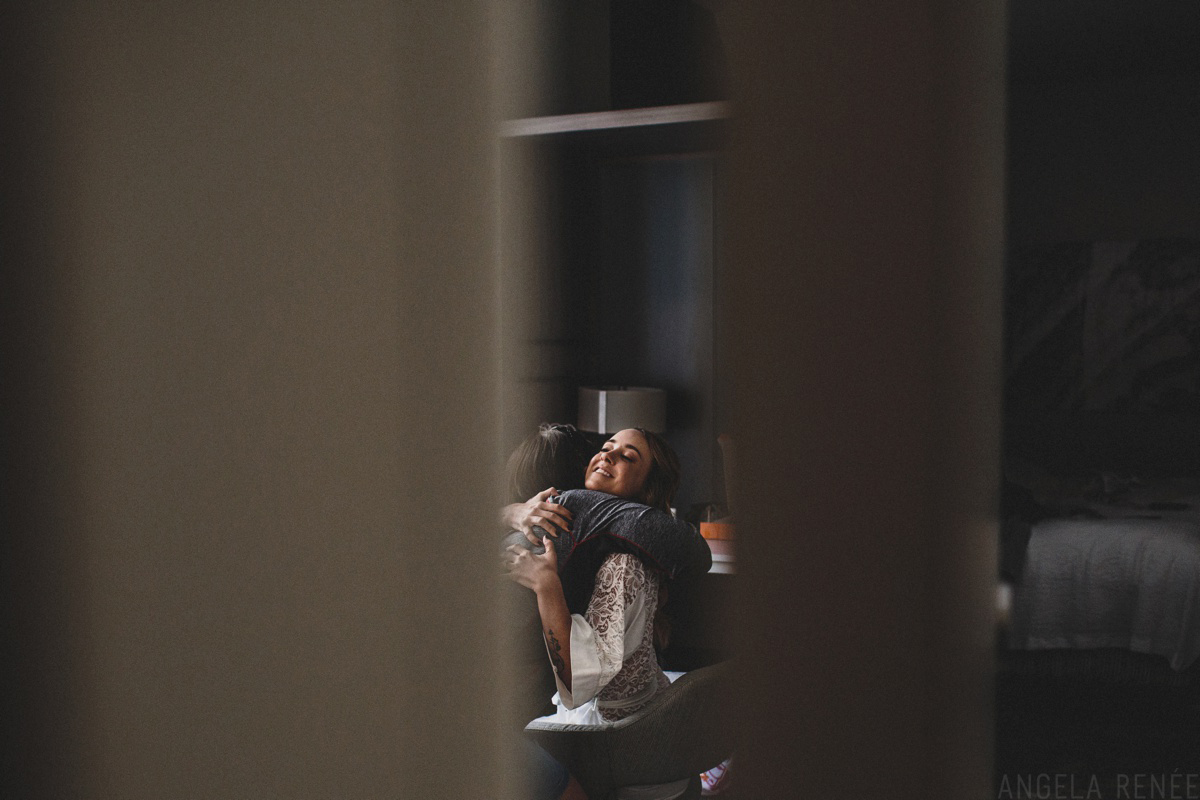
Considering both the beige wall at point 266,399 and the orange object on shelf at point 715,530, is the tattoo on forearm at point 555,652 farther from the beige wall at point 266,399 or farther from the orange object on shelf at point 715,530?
the beige wall at point 266,399

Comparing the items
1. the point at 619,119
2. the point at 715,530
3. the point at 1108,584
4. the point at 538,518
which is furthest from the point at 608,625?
the point at 1108,584

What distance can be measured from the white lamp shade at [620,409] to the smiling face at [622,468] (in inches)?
33.4

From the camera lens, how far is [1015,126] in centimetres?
314

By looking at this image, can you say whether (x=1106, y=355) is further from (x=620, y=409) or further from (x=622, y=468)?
(x=622, y=468)

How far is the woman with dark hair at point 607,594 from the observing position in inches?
53.7

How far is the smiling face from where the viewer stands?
5.16ft

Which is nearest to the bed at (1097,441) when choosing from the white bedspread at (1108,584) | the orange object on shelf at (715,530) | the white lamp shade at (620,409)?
the white bedspread at (1108,584)

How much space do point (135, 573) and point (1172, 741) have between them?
2.59 m

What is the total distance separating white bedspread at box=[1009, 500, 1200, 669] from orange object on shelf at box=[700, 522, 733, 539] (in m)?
0.87

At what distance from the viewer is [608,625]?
137 centimetres

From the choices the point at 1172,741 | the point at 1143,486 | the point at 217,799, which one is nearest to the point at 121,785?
the point at 217,799

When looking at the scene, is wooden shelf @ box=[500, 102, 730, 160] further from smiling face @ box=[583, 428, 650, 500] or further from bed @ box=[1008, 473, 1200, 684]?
bed @ box=[1008, 473, 1200, 684]

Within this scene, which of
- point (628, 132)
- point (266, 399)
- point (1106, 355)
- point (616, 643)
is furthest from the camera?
point (1106, 355)

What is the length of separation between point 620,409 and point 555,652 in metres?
1.18
